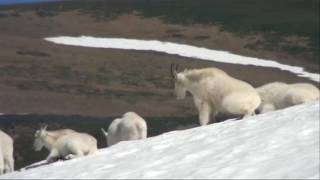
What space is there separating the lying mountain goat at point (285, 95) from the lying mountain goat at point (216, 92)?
1218 millimetres

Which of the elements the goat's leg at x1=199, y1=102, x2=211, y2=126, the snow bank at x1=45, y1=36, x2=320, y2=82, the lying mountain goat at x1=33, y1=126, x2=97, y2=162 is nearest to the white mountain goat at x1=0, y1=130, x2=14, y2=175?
the lying mountain goat at x1=33, y1=126, x2=97, y2=162

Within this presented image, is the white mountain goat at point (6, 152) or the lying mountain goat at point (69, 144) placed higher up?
the lying mountain goat at point (69, 144)

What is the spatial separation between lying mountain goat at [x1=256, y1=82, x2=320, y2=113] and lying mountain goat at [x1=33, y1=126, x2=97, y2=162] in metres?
3.71

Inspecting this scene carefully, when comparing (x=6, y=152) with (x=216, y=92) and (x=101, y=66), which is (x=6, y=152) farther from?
(x=101, y=66)

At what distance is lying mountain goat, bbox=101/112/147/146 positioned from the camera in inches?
632

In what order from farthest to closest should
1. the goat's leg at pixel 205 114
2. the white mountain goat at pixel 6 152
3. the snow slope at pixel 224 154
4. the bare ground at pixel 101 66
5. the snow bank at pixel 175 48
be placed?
the snow bank at pixel 175 48
the bare ground at pixel 101 66
the white mountain goat at pixel 6 152
the goat's leg at pixel 205 114
the snow slope at pixel 224 154

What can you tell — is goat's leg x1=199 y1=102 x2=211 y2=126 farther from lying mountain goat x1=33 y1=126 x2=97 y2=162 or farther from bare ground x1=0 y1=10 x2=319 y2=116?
bare ground x1=0 y1=10 x2=319 y2=116

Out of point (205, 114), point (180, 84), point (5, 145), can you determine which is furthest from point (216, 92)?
point (5, 145)

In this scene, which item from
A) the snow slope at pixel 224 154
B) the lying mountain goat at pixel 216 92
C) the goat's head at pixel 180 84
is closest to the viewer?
the snow slope at pixel 224 154

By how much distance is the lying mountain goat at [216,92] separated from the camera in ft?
43.5

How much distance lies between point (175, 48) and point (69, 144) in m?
34.3

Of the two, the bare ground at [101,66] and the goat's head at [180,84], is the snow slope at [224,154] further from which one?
the bare ground at [101,66]

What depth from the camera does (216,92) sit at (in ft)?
46.2

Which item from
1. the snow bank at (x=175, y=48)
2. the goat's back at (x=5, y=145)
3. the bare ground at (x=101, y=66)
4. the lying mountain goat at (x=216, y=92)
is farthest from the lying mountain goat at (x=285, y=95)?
the snow bank at (x=175, y=48)
